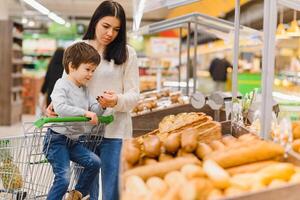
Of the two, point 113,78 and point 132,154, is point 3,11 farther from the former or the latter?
point 132,154

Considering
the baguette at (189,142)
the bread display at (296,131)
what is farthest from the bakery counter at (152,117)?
the baguette at (189,142)

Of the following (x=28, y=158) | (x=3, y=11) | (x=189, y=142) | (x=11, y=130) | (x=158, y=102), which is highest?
(x=3, y=11)

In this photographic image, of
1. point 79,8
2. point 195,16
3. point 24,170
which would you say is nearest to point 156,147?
point 24,170

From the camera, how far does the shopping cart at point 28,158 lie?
3.58m

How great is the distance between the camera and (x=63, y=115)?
3.61 metres

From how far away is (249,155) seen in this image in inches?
96.2

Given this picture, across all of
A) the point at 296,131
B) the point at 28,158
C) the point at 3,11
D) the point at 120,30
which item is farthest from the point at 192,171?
the point at 3,11

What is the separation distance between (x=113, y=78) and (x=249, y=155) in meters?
1.51

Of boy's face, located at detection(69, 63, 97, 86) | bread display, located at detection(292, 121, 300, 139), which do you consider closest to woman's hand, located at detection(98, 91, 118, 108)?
boy's face, located at detection(69, 63, 97, 86)

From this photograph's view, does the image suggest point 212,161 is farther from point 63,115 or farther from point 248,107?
point 248,107

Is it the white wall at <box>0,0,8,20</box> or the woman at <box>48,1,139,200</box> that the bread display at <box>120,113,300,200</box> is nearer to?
the woman at <box>48,1,139,200</box>

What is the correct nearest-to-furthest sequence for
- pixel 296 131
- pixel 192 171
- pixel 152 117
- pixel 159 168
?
pixel 192 171, pixel 159 168, pixel 296 131, pixel 152 117

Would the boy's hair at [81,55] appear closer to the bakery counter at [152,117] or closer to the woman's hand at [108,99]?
the woman's hand at [108,99]

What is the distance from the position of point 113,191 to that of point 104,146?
1.03 feet
